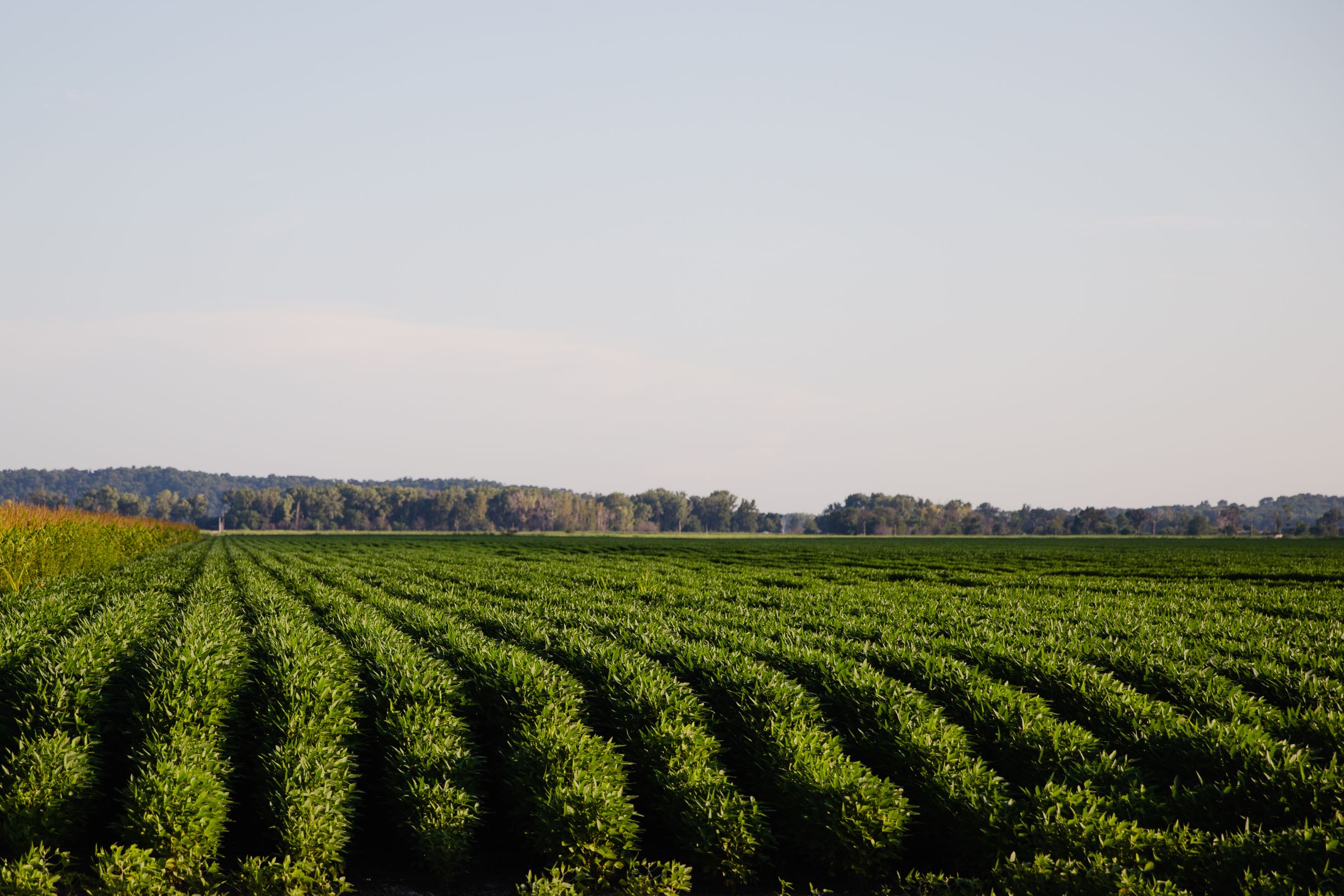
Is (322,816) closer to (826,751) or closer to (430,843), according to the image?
(430,843)

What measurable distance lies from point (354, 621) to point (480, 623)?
2318 mm

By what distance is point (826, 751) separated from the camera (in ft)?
26.7

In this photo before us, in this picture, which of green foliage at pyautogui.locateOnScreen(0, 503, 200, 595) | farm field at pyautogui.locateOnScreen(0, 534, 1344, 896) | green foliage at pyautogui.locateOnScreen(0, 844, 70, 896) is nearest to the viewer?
green foliage at pyautogui.locateOnScreen(0, 844, 70, 896)

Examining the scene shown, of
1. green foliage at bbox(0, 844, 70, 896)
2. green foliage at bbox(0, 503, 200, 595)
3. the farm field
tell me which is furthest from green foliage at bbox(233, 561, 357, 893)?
green foliage at bbox(0, 503, 200, 595)

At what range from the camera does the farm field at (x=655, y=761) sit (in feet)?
22.4

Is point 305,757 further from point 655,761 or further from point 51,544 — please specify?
point 51,544

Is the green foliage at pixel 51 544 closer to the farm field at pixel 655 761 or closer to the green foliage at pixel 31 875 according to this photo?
the farm field at pixel 655 761

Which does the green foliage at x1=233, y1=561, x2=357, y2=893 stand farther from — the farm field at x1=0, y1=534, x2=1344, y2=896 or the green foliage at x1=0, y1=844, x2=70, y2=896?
the green foliage at x1=0, y1=844, x2=70, y2=896

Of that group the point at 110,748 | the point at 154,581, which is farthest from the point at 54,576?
the point at 110,748

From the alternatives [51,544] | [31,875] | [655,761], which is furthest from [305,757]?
[51,544]

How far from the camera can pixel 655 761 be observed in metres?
8.30

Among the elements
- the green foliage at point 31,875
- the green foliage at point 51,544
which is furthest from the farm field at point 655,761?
the green foliage at point 51,544

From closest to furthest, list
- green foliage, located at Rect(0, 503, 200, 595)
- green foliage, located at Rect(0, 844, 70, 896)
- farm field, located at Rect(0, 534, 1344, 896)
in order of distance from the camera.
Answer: green foliage, located at Rect(0, 844, 70, 896), farm field, located at Rect(0, 534, 1344, 896), green foliage, located at Rect(0, 503, 200, 595)

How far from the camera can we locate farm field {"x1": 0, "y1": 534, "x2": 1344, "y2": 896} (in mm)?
6828
